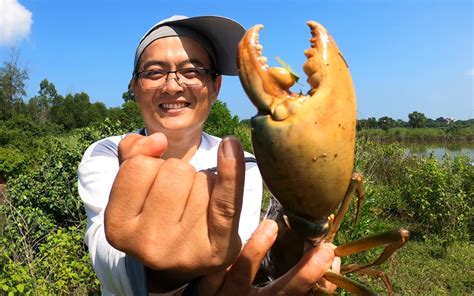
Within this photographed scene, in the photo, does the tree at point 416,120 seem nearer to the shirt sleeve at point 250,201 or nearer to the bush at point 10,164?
the bush at point 10,164

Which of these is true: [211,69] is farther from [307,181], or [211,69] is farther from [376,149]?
[376,149]

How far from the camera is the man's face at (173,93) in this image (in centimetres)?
197

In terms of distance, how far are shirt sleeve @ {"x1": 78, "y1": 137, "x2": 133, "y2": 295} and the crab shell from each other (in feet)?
1.62

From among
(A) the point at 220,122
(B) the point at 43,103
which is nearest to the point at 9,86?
(B) the point at 43,103

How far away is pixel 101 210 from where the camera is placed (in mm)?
1580

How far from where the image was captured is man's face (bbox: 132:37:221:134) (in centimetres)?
197

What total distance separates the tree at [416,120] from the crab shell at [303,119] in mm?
48202

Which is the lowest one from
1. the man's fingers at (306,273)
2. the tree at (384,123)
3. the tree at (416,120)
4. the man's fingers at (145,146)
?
the man's fingers at (306,273)

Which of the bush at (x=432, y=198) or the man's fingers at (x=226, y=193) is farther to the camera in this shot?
the bush at (x=432, y=198)

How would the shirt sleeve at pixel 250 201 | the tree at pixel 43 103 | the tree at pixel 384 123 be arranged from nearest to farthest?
the shirt sleeve at pixel 250 201 < the tree at pixel 384 123 < the tree at pixel 43 103

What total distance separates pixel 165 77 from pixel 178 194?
114 cm

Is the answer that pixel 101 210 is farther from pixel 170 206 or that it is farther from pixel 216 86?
pixel 216 86

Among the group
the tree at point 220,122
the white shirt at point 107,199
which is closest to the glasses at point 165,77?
the white shirt at point 107,199

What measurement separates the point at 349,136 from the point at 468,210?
8837 mm
